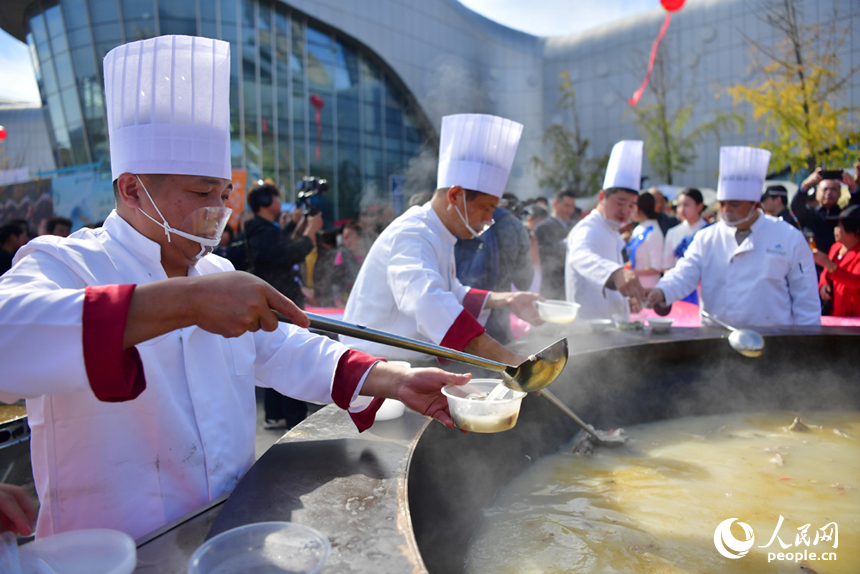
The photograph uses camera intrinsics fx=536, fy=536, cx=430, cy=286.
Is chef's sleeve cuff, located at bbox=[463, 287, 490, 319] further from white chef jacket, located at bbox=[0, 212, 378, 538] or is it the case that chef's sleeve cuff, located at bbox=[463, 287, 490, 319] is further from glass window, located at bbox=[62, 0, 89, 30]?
glass window, located at bbox=[62, 0, 89, 30]

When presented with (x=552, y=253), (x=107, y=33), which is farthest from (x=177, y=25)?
(x=552, y=253)

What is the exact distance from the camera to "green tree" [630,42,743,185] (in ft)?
59.7

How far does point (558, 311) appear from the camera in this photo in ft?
10.1

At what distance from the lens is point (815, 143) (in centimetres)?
1108

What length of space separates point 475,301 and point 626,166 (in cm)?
234

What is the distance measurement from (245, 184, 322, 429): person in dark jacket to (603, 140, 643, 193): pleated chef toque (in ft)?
9.62

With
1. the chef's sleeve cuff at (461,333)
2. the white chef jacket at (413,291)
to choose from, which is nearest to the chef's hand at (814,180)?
the white chef jacket at (413,291)

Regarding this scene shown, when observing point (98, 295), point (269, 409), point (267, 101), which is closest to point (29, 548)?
point (98, 295)

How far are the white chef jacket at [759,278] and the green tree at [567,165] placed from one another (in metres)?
17.8

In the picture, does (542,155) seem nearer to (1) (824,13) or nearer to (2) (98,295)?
(1) (824,13)

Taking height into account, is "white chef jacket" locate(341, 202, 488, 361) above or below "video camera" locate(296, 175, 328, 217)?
below

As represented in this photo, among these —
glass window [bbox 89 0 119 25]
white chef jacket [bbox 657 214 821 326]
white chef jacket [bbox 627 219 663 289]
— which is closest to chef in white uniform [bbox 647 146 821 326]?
white chef jacket [bbox 657 214 821 326]

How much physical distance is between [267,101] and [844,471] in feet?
59.4

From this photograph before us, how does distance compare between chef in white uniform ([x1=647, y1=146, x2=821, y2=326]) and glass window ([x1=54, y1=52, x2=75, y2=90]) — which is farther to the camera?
glass window ([x1=54, y1=52, x2=75, y2=90])
